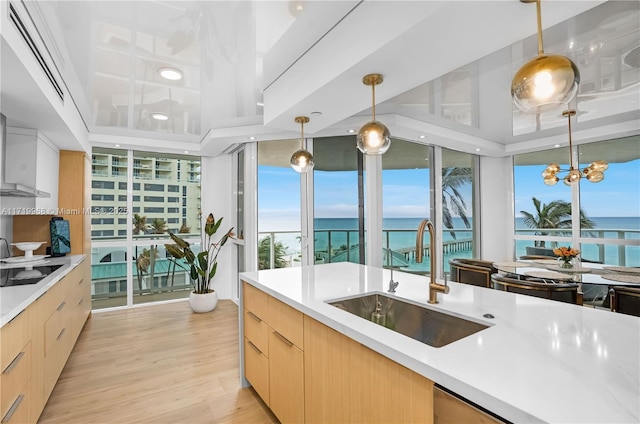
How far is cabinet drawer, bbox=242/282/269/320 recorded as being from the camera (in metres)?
2.06

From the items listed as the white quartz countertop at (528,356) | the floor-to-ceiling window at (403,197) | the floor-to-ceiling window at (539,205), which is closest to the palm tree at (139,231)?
the floor-to-ceiling window at (403,197)

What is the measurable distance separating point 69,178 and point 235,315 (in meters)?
2.58

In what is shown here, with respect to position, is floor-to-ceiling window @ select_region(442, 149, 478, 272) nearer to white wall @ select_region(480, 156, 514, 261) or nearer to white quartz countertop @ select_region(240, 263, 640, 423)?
white wall @ select_region(480, 156, 514, 261)

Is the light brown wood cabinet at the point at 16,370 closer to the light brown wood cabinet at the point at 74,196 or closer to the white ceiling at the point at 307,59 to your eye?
the white ceiling at the point at 307,59

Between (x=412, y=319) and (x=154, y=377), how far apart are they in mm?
2247

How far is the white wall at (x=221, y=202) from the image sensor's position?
499 centimetres

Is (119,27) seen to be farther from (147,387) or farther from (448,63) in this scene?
(147,387)

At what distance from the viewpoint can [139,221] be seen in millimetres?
4750

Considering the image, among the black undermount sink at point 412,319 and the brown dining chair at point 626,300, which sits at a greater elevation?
the black undermount sink at point 412,319

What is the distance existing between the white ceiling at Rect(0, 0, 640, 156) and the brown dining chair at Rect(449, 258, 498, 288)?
1.75 metres

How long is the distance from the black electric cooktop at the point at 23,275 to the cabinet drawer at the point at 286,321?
5.31 ft

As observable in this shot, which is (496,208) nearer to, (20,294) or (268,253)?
(268,253)

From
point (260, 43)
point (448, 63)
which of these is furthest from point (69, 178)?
point (448, 63)

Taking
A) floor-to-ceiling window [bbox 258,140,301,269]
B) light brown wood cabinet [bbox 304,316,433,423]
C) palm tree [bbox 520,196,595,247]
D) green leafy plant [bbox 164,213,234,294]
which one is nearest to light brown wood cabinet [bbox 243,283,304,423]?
light brown wood cabinet [bbox 304,316,433,423]
